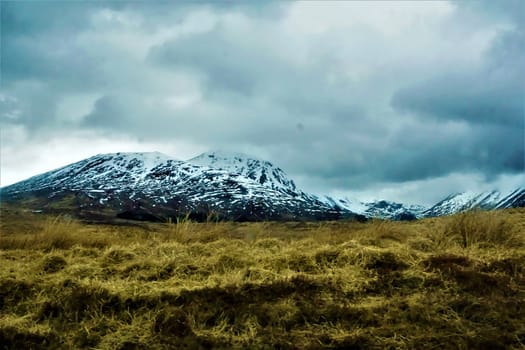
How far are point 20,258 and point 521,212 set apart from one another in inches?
410

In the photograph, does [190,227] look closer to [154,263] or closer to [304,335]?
[154,263]

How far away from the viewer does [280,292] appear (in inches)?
287

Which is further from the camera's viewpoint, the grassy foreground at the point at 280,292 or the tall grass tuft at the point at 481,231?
the tall grass tuft at the point at 481,231

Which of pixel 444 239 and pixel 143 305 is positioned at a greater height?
pixel 444 239

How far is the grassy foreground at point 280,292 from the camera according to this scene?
6387 mm

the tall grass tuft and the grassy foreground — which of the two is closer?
the grassy foreground

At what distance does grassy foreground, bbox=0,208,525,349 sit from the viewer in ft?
21.0

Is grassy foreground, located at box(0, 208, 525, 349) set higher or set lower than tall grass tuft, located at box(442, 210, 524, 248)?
lower

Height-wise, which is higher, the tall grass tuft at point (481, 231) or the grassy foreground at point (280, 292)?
the tall grass tuft at point (481, 231)

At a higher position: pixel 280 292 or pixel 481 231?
pixel 481 231

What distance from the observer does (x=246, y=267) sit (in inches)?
323

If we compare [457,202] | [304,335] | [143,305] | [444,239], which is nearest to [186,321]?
[143,305]

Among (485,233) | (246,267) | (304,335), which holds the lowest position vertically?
(304,335)

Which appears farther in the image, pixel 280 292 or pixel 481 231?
pixel 481 231
